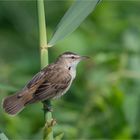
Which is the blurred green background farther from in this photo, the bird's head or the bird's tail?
the bird's tail

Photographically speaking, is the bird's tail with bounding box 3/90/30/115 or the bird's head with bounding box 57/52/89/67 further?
the bird's head with bounding box 57/52/89/67

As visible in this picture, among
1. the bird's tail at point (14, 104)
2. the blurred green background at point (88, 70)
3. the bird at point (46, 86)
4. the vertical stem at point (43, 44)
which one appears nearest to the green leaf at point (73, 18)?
the vertical stem at point (43, 44)

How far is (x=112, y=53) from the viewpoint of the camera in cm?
730

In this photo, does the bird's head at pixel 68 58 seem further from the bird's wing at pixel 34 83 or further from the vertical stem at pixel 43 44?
the vertical stem at pixel 43 44

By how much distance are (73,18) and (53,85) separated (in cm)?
132

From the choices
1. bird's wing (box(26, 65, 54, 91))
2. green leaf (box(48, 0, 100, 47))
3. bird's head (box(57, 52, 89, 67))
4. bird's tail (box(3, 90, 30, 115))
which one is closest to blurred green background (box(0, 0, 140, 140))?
bird's head (box(57, 52, 89, 67))

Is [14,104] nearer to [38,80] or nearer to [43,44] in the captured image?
[38,80]

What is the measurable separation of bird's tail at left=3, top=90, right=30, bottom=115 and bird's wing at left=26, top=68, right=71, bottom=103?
0.09 meters

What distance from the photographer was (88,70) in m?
7.77

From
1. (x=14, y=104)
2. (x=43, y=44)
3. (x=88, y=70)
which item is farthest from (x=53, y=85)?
(x=88, y=70)

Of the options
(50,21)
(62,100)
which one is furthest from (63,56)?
(50,21)

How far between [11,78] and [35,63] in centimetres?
78

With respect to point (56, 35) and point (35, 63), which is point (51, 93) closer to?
point (56, 35)

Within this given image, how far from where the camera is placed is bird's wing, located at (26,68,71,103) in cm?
514
